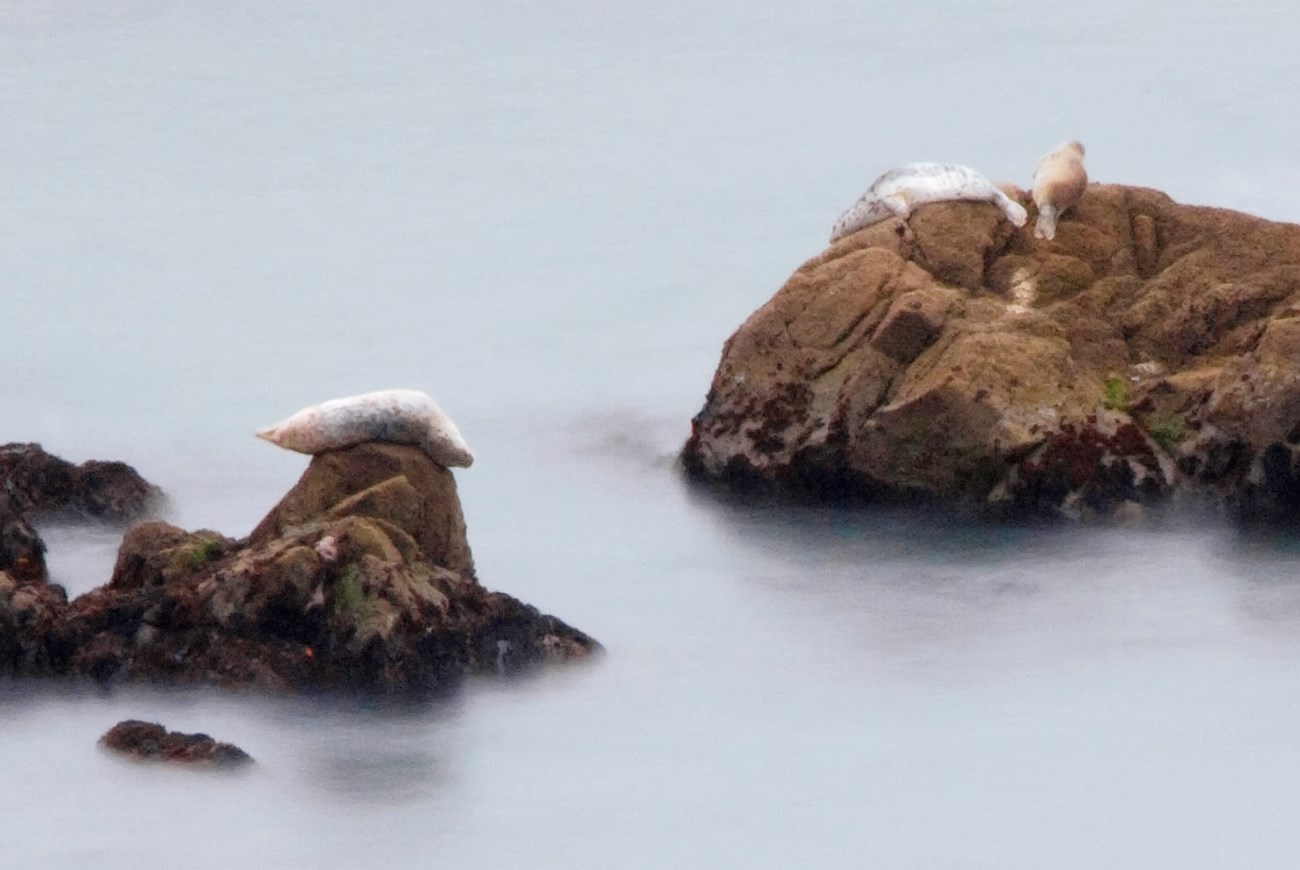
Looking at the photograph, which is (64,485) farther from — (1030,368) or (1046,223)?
(1046,223)

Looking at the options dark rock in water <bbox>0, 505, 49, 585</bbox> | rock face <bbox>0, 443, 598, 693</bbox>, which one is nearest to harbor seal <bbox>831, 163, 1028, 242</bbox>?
rock face <bbox>0, 443, 598, 693</bbox>

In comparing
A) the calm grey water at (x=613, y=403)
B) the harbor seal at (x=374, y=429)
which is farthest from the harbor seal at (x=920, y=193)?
the harbor seal at (x=374, y=429)

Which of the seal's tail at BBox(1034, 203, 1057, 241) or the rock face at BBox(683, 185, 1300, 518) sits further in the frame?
the seal's tail at BBox(1034, 203, 1057, 241)

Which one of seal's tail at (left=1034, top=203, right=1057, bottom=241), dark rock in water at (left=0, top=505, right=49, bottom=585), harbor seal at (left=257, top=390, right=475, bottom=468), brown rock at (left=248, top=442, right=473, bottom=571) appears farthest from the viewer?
seal's tail at (left=1034, top=203, right=1057, bottom=241)

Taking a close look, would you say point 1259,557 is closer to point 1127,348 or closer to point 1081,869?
point 1127,348

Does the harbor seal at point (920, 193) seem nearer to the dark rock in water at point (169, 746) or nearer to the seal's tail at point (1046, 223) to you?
the seal's tail at point (1046, 223)

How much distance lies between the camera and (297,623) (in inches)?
943

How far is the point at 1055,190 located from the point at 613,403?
470cm

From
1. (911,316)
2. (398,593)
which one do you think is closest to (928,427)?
(911,316)

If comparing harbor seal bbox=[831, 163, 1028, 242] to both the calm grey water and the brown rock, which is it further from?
the brown rock

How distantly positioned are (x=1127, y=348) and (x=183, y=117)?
82.2ft

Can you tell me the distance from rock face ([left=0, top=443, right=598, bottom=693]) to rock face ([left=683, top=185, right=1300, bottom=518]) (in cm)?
497

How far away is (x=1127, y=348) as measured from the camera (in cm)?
2922

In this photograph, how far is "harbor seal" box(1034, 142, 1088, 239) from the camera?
30422 mm
